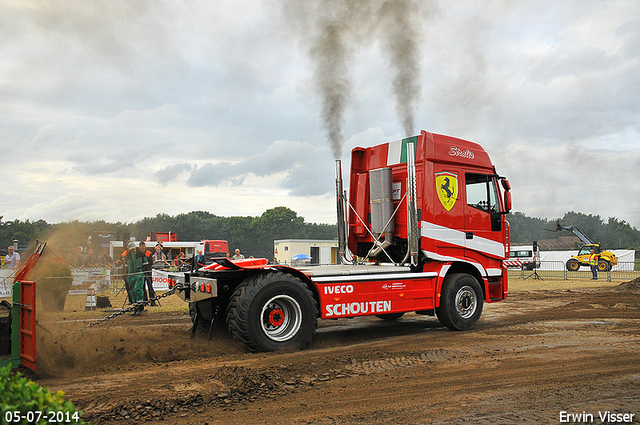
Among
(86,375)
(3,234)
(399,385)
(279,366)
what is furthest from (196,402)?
→ (3,234)

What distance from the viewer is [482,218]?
8.95 metres

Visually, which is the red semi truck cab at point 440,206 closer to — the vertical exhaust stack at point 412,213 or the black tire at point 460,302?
the vertical exhaust stack at point 412,213

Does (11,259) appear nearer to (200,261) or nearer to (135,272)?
(135,272)

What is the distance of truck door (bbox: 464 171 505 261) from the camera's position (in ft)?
28.7

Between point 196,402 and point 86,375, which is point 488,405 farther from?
point 86,375

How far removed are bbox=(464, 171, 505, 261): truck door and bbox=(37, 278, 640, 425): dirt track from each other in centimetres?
162

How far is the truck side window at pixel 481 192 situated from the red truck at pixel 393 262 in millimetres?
20

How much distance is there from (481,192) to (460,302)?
2176 millimetres

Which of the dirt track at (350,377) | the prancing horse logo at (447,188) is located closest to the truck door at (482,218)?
the prancing horse logo at (447,188)

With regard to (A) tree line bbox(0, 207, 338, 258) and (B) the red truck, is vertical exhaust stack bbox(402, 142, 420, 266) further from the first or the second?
(A) tree line bbox(0, 207, 338, 258)

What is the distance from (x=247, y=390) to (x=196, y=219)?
7465 centimetres

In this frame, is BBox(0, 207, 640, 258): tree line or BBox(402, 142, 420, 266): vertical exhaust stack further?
BBox(0, 207, 640, 258): tree line

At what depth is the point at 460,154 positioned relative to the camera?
875 centimetres

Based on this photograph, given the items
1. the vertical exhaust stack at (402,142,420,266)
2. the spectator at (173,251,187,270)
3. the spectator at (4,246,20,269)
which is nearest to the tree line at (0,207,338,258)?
the spectator at (173,251,187,270)
